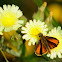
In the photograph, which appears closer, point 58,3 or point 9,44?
point 9,44

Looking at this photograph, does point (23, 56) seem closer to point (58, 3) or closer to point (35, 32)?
point (35, 32)

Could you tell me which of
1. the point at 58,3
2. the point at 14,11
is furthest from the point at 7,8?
the point at 58,3

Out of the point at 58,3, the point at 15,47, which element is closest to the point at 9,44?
the point at 15,47

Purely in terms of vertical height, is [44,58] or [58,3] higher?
[58,3]

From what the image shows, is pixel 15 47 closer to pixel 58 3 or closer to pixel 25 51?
pixel 25 51
